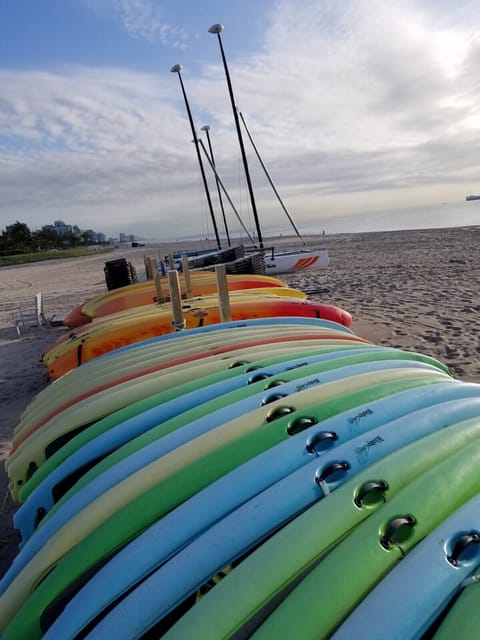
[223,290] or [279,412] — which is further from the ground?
[223,290]

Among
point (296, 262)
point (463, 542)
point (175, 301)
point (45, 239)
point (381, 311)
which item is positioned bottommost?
point (381, 311)

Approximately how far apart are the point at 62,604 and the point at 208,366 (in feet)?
5.05

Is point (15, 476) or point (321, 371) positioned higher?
point (321, 371)

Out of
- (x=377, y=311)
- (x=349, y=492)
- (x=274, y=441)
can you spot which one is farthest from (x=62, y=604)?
(x=377, y=311)

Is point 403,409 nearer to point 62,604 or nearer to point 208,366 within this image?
point 208,366

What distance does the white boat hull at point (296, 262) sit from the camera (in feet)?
48.2

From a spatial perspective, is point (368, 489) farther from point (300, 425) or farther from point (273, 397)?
point (273, 397)

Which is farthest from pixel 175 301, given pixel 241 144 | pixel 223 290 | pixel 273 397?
pixel 241 144

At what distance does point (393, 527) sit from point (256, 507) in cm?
43

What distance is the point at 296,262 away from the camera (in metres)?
14.8

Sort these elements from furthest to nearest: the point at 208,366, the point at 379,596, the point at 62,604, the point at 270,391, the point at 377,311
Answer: the point at 377,311 < the point at 208,366 < the point at 270,391 < the point at 62,604 < the point at 379,596

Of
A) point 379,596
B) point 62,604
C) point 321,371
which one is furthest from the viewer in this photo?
point 321,371

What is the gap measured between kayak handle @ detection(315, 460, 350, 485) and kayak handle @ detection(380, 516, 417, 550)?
0.29 meters

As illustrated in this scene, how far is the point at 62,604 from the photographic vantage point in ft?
5.26
